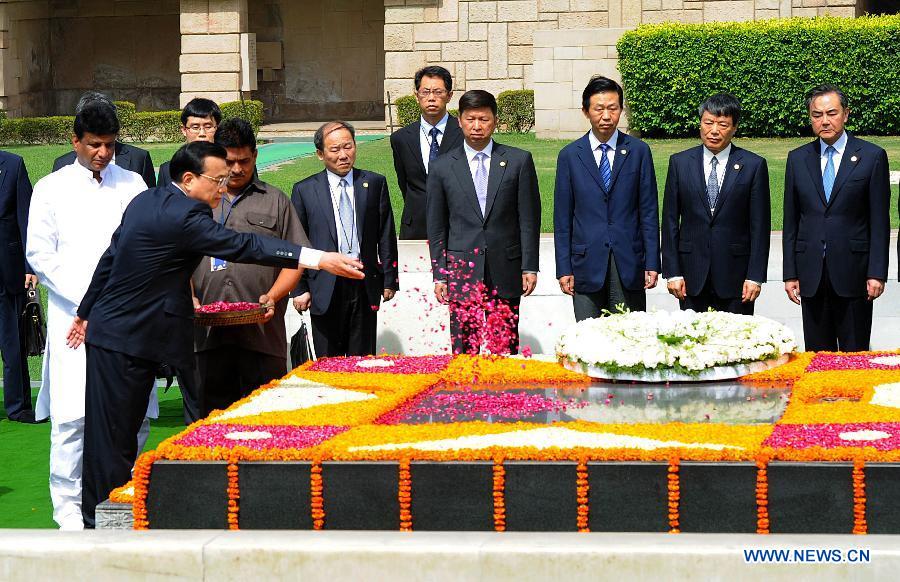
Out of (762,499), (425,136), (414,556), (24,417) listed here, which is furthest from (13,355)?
(762,499)

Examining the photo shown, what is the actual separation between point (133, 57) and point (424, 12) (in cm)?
A: 876

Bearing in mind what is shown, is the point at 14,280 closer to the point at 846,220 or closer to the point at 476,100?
the point at 476,100

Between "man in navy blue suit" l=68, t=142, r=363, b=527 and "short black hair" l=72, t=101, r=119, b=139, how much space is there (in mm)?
913

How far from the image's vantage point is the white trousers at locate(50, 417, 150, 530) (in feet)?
20.9

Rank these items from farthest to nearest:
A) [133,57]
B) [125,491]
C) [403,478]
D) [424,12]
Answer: [133,57], [424,12], [125,491], [403,478]

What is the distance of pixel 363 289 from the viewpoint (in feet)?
26.6

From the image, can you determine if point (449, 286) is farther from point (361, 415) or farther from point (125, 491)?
point (125, 491)

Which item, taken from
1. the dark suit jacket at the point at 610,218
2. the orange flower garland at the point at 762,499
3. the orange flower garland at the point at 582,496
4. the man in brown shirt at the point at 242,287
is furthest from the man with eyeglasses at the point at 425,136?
the orange flower garland at the point at 762,499

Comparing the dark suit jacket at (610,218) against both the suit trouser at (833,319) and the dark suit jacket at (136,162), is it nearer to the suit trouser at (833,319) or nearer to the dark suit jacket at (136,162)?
the suit trouser at (833,319)

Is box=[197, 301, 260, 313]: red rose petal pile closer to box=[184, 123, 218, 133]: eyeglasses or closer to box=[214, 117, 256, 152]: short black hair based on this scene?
box=[214, 117, 256, 152]: short black hair

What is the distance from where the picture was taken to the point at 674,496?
16.0ft

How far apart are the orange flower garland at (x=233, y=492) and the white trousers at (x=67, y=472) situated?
1445 mm

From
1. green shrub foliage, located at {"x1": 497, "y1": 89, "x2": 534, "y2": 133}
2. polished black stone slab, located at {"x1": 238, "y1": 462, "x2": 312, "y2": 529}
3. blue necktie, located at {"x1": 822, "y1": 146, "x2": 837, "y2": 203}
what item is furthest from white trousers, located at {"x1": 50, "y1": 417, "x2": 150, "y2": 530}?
→ green shrub foliage, located at {"x1": 497, "y1": 89, "x2": 534, "y2": 133}

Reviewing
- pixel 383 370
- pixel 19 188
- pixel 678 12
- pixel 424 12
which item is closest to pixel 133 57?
pixel 424 12
